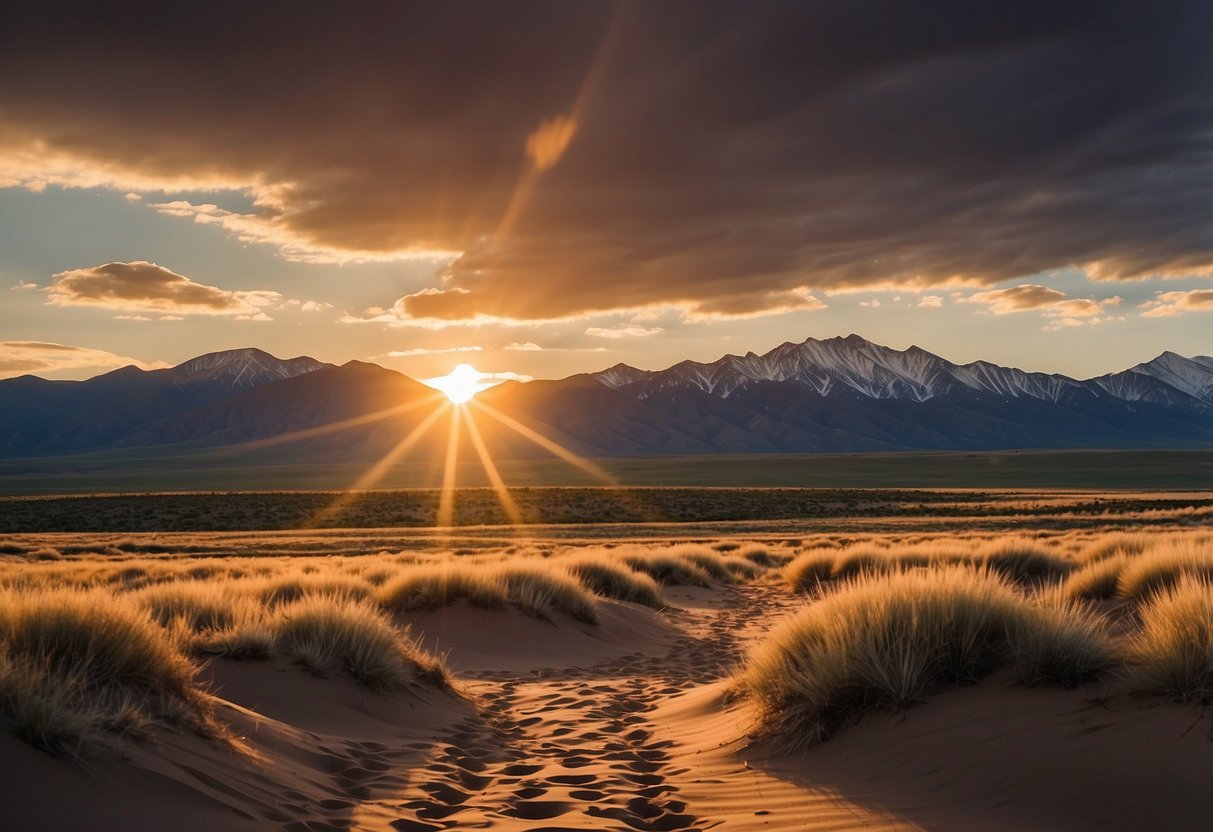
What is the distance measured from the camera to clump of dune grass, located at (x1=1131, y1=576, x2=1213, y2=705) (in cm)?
484

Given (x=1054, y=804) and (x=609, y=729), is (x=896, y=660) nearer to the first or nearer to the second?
(x=1054, y=804)

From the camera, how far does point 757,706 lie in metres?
6.95

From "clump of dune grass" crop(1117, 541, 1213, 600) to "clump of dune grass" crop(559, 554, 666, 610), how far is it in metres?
8.95

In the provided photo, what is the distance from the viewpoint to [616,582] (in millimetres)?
18453

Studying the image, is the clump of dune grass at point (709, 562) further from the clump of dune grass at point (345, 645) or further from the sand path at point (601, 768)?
the clump of dune grass at point (345, 645)

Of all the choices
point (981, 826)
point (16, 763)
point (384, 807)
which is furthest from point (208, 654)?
point (981, 826)

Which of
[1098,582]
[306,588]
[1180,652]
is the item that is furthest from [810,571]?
[1180,652]

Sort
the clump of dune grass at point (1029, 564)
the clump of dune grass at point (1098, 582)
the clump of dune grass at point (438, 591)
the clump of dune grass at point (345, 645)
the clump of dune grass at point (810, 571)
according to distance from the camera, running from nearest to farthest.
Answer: the clump of dune grass at point (345, 645) → the clump of dune grass at point (1098, 582) → the clump of dune grass at point (438, 591) → the clump of dune grass at point (1029, 564) → the clump of dune grass at point (810, 571)

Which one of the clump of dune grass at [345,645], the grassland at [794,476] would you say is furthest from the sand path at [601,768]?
the grassland at [794,476]

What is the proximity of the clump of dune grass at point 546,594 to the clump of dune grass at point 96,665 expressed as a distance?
26.1ft

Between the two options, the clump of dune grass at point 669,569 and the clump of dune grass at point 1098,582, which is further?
the clump of dune grass at point 669,569

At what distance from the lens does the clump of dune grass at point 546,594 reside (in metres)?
13.9

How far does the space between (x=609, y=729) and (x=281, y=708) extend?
2.98 m

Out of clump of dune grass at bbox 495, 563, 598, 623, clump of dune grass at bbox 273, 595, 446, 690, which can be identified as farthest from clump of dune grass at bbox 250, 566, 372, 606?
clump of dune grass at bbox 273, 595, 446, 690
